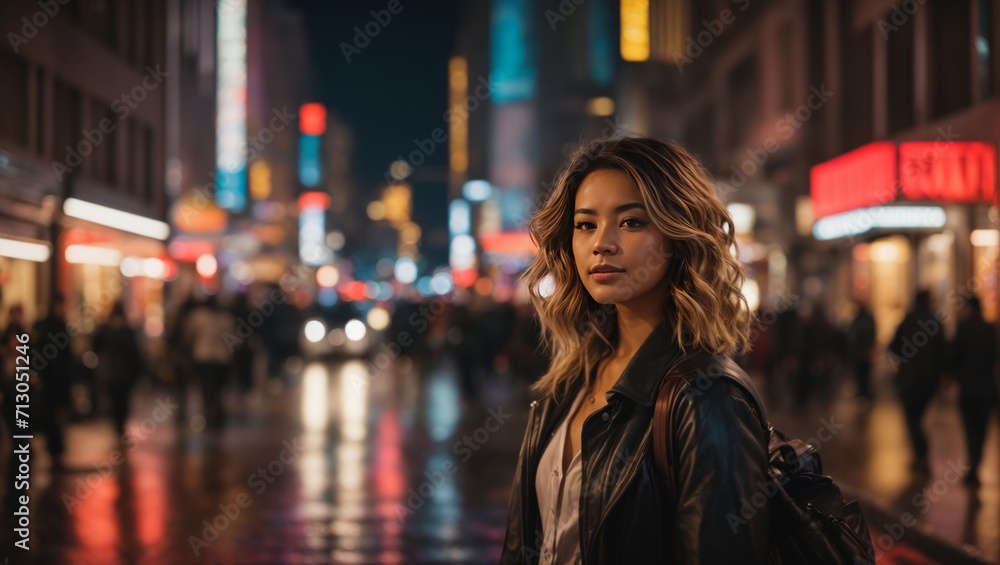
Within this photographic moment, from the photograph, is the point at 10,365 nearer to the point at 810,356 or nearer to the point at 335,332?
the point at 810,356

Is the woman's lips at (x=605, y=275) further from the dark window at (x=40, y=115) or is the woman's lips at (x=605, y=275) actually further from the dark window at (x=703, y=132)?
the dark window at (x=703, y=132)

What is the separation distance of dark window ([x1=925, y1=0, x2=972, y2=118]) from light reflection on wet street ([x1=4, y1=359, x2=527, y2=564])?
11747mm

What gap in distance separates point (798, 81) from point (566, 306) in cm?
3127

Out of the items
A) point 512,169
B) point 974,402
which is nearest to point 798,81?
point 974,402

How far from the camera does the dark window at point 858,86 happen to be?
28797 millimetres

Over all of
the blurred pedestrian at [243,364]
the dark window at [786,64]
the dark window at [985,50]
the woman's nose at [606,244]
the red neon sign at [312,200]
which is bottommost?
the blurred pedestrian at [243,364]

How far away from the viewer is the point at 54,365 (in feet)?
40.1

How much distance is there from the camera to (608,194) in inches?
109

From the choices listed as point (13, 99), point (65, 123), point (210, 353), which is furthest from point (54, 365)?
point (65, 123)

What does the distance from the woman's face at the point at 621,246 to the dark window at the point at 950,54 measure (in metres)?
21.1

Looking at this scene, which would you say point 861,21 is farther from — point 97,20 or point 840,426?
point 97,20

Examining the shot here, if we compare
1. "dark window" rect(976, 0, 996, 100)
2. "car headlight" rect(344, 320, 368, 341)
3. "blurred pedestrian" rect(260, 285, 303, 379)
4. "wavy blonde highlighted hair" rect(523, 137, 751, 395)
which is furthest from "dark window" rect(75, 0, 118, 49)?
"wavy blonde highlighted hair" rect(523, 137, 751, 395)

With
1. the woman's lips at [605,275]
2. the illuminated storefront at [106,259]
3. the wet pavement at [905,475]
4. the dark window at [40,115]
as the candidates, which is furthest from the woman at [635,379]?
the dark window at [40,115]

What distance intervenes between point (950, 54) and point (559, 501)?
22522 millimetres
